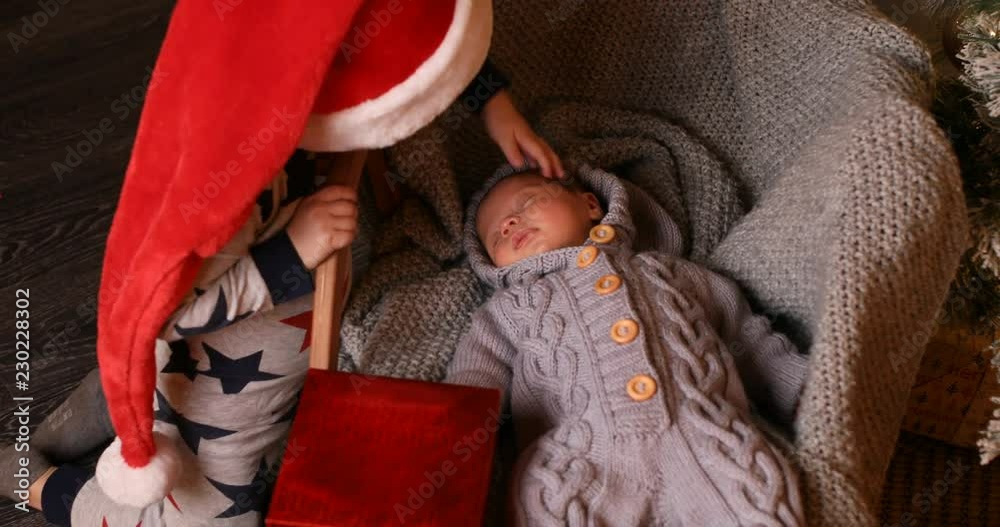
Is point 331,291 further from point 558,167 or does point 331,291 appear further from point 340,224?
point 558,167

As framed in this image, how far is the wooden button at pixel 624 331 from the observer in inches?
37.3

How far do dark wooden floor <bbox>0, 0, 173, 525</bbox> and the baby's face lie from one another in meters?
0.76

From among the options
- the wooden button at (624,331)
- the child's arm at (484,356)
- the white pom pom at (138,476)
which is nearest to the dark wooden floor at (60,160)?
the white pom pom at (138,476)

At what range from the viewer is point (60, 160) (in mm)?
1764

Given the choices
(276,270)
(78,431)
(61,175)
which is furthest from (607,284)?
(61,175)

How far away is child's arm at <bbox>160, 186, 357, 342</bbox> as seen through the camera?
0.82 m

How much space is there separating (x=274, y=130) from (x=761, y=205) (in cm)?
67

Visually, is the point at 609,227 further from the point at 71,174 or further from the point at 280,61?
the point at 71,174

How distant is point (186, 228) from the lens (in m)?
0.73

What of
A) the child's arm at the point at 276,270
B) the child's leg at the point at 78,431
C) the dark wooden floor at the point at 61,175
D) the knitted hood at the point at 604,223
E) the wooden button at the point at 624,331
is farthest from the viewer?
the dark wooden floor at the point at 61,175

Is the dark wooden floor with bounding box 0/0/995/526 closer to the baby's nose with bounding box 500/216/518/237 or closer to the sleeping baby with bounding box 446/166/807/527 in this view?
the sleeping baby with bounding box 446/166/807/527

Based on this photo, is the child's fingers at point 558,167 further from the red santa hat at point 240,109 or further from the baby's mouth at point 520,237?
the red santa hat at point 240,109

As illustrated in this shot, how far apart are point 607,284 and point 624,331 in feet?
0.23

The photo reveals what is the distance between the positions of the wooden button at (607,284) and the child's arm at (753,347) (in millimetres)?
124
